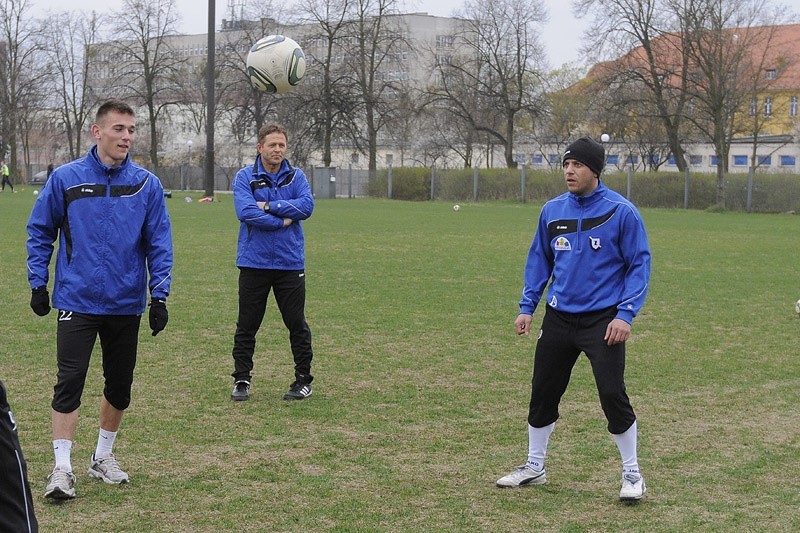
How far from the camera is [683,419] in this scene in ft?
22.1

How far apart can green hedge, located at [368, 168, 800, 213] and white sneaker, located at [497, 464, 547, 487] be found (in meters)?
32.7

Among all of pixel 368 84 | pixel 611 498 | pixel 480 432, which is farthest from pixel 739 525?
pixel 368 84

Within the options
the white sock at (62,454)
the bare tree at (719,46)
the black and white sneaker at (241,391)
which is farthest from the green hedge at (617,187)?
the white sock at (62,454)

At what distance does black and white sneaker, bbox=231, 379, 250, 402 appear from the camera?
7.14 metres

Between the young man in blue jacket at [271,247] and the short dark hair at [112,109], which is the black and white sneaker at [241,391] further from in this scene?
the short dark hair at [112,109]

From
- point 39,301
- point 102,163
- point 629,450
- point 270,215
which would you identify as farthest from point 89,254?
point 629,450

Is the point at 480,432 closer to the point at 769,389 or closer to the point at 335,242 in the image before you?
the point at 769,389

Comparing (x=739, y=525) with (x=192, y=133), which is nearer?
(x=739, y=525)

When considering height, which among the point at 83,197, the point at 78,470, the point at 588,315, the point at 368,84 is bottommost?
the point at 78,470

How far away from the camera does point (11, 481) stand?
204 cm

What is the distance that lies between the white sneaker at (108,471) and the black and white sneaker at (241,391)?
180 cm

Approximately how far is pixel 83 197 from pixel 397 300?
7.17m

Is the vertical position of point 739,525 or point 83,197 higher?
point 83,197

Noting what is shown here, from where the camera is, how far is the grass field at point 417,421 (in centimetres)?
488
